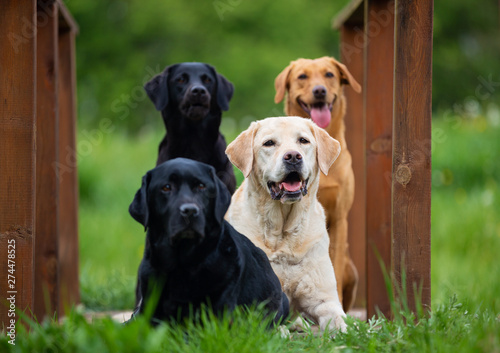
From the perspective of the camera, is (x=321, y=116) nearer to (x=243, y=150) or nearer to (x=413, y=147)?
(x=243, y=150)

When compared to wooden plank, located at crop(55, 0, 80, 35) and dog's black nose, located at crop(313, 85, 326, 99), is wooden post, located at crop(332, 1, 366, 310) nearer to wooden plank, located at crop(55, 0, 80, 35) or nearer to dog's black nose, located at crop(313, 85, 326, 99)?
dog's black nose, located at crop(313, 85, 326, 99)

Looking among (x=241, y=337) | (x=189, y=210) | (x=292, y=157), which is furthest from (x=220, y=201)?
(x=241, y=337)

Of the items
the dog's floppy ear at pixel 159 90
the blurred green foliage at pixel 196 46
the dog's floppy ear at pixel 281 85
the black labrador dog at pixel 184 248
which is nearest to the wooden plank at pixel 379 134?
the dog's floppy ear at pixel 281 85

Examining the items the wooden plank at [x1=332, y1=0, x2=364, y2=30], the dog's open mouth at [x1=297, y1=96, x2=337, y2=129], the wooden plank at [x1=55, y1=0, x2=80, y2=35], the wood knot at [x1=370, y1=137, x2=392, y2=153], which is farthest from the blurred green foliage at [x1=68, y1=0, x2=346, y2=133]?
the wood knot at [x1=370, y1=137, x2=392, y2=153]

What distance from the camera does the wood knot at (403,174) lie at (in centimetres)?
393

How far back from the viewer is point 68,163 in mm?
6000

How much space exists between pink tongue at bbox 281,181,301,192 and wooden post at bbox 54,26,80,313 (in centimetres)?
255

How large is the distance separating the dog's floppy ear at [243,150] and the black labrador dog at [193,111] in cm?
89

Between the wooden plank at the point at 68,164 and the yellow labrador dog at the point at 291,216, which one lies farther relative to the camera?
the wooden plank at the point at 68,164

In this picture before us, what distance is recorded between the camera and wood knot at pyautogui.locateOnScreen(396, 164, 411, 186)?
12.9 feet

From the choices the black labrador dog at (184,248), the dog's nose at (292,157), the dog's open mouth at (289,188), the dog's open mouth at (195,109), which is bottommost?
the black labrador dog at (184,248)

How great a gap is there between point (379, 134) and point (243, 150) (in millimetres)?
1433

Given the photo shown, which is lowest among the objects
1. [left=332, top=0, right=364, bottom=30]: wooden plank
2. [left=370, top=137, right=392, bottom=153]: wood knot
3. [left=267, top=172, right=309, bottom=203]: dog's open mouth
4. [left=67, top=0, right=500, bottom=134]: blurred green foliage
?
[left=267, top=172, right=309, bottom=203]: dog's open mouth

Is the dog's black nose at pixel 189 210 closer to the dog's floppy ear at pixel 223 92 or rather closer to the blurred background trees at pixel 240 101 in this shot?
the dog's floppy ear at pixel 223 92
